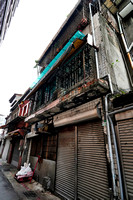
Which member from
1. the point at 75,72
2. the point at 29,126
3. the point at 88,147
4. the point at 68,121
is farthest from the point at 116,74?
the point at 29,126

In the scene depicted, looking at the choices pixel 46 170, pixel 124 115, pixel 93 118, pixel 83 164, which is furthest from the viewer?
pixel 46 170

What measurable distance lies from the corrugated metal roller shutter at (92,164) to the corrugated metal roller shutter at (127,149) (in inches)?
32.2

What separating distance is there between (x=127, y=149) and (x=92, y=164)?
5.92 feet

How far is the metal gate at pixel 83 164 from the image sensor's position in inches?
161

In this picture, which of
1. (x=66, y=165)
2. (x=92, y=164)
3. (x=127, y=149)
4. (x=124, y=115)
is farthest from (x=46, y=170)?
(x=124, y=115)

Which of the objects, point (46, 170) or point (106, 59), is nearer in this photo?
point (106, 59)

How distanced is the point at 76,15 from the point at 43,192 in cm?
1423

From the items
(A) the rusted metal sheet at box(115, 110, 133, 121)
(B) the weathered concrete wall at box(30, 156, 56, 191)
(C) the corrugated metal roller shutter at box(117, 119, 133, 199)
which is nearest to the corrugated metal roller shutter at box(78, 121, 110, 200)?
(C) the corrugated metal roller shutter at box(117, 119, 133, 199)

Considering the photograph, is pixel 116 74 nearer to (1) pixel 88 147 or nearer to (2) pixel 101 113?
(2) pixel 101 113

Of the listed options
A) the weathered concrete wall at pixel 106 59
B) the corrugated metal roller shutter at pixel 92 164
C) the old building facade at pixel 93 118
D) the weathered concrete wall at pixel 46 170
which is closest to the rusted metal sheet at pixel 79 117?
the old building facade at pixel 93 118

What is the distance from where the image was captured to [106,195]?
3691mm

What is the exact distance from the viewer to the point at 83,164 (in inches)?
192

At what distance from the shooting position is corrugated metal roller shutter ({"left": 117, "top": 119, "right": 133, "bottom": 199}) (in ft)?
10.4

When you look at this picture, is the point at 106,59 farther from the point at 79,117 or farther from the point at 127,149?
the point at 127,149
